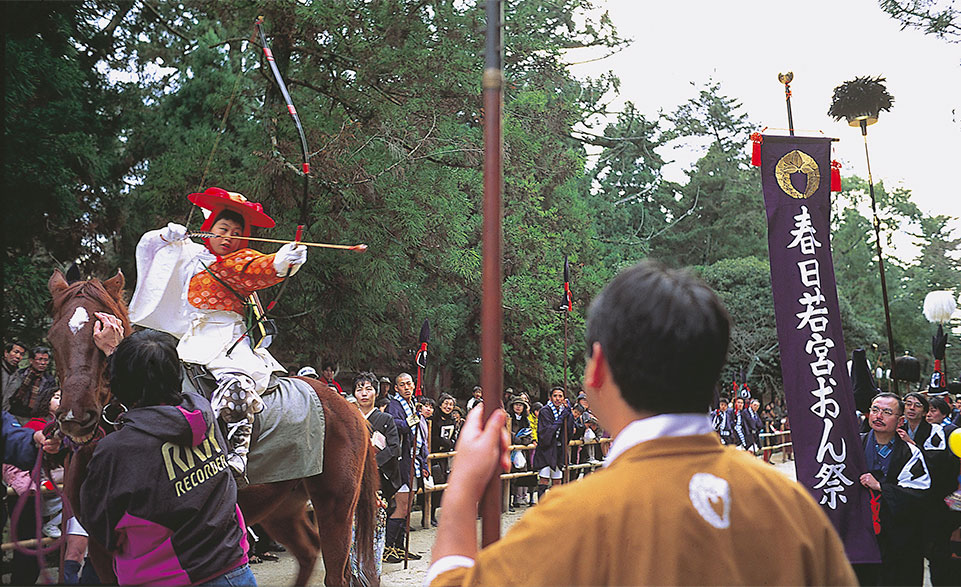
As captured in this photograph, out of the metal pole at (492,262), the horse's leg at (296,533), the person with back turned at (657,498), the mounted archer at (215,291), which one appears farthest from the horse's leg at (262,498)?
the person with back turned at (657,498)

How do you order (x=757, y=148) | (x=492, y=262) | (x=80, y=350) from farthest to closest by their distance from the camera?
(x=757, y=148) → (x=80, y=350) → (x=492, y=262)

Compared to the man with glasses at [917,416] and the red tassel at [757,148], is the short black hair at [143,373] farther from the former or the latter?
the man with glasses at [917,416]

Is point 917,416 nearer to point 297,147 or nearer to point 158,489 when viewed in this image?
point 158,489

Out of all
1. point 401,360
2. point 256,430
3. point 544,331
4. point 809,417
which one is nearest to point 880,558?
point 809,417

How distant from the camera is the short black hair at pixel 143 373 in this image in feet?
8.74

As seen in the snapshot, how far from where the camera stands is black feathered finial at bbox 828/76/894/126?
340 inches

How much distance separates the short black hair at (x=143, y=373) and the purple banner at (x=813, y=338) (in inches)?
153

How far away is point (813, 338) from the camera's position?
5141mm

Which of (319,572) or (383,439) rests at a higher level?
(383,439)

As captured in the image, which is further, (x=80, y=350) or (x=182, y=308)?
(x=182, y=308)

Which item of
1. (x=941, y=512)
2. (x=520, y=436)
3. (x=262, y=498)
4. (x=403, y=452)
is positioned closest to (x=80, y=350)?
(x=262, y=498)

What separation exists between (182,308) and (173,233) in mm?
494

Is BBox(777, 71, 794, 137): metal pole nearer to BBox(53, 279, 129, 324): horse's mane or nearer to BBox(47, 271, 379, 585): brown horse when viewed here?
BBox(47, 271, 379, 585): brown horse

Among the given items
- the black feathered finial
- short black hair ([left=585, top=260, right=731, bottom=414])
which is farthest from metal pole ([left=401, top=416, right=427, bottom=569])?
short black hair ([left=585, top=260, right=731, bottom=414])
